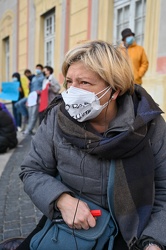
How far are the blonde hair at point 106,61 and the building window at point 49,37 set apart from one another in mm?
9856

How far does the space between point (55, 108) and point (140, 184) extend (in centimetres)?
64

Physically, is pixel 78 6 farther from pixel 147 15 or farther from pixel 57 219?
pixel 57 219

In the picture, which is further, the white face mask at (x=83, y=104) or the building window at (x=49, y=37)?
the building window at (x=49, y=37)

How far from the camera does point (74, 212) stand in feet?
4.61

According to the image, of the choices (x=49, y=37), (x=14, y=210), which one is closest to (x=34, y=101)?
(x=14, y=210)

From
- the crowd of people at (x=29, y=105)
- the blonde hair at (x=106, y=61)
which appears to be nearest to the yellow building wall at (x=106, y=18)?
the crowd of people at (x=29, y=105)

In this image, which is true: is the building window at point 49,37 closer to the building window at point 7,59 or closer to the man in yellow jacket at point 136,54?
the building window at point 7,59

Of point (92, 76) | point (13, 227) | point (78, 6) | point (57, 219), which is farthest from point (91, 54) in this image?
point (78, 6)

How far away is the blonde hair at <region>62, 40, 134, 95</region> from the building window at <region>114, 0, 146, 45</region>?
19.9ft

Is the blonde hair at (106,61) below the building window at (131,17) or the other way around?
below

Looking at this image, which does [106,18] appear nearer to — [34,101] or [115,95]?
[34,101]

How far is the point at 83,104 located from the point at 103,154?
0.30m

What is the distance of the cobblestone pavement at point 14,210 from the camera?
2605mm

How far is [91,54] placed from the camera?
4.79 ft
